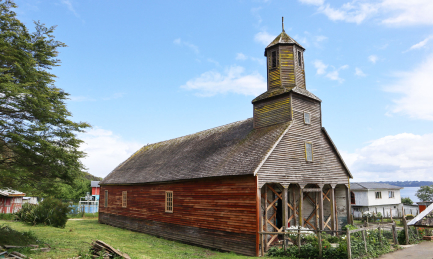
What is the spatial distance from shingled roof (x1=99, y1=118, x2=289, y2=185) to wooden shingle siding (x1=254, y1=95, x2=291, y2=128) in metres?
0.50

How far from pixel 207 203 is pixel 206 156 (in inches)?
146

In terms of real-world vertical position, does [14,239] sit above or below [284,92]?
below

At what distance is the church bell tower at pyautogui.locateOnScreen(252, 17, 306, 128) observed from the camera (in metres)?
18.8

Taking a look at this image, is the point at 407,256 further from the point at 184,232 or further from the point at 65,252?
the point at 65,252

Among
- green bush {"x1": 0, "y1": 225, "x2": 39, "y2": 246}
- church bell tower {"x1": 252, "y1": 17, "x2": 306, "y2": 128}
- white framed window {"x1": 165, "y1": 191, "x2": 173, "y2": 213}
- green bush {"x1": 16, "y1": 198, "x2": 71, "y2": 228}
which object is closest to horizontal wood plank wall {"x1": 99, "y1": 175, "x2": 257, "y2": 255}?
white framed window {"x1": 165, "y1": 191, "x2": 173, "y2": 213}

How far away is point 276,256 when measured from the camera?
1389 cm

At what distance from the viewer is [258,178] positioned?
14.8m

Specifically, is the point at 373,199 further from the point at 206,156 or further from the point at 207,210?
the point at 207,210

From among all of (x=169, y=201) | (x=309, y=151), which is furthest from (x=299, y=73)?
(x=169, y=201)

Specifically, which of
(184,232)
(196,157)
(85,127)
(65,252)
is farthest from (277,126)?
(65,252)

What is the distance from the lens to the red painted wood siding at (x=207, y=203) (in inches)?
588

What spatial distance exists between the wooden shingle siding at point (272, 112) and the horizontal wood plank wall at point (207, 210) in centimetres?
503

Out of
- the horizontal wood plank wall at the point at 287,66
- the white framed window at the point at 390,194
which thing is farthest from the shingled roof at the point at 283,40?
the white framed window at the point at 390,194

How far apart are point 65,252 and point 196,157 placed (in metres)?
9.69
